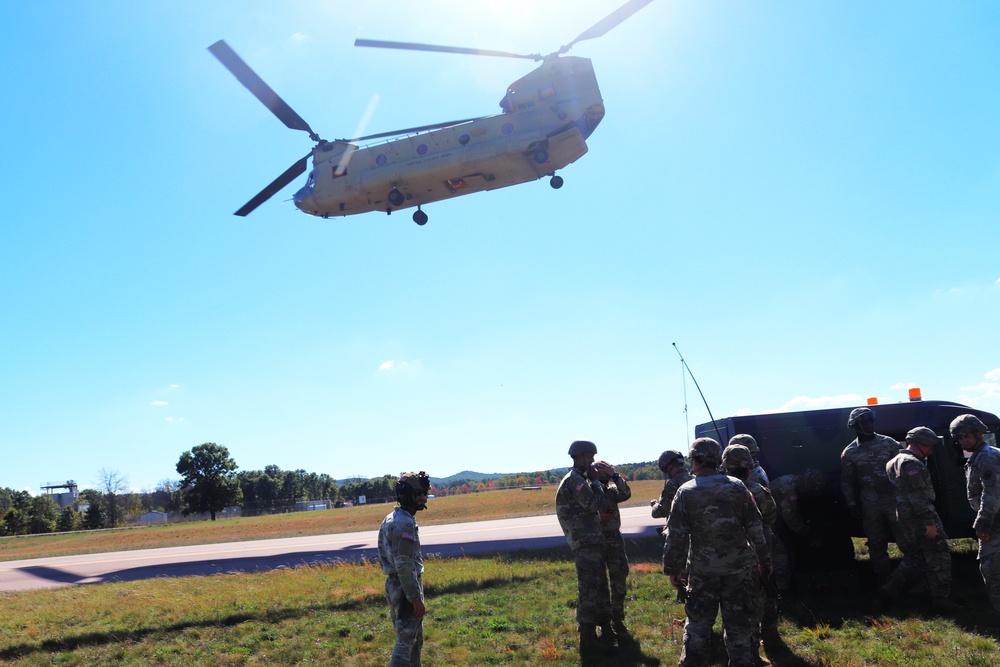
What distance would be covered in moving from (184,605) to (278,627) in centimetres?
310

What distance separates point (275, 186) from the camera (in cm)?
2319

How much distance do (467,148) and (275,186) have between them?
23.7 feet

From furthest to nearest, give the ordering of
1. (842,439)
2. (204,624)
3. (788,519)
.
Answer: (204,624), (842,439), (788,519)

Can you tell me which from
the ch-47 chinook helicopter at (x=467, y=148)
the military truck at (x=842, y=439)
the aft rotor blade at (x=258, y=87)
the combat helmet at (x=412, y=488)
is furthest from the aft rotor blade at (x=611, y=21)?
the combat helmet at (x=412, y=488)

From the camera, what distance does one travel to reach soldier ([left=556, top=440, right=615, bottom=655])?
7191 millimetres

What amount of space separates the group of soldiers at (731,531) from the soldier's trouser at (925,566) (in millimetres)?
11

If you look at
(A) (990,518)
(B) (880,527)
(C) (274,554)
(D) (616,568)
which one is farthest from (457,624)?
(C) (274,554)

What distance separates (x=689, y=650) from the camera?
202 inches

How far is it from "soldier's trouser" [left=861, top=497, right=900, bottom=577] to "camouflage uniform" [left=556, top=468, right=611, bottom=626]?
3.51m

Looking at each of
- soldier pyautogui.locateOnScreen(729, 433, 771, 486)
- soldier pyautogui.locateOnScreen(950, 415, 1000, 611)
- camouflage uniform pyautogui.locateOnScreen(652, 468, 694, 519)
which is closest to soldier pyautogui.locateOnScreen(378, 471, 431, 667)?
camouflage uniform pyautogui.locateOnScreen(652, 468, 694, 519)

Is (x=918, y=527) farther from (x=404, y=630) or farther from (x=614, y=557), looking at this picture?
(x=404, y=630)

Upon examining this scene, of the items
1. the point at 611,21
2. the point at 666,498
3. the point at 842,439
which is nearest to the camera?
the point at 666,498

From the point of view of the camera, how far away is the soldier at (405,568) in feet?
17.2

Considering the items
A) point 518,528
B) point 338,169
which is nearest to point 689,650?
point 518,528
